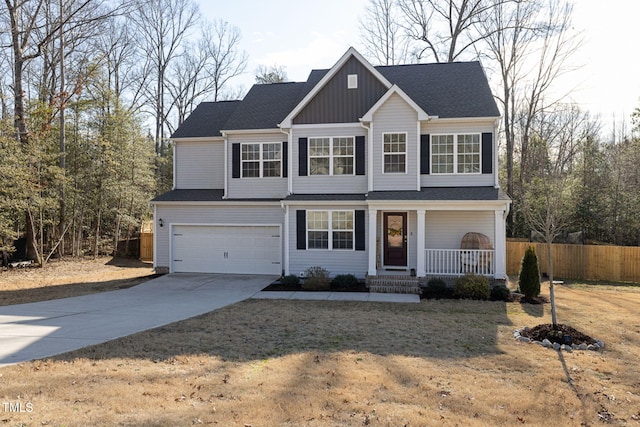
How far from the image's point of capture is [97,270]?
64.0 feet

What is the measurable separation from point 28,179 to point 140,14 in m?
19.6

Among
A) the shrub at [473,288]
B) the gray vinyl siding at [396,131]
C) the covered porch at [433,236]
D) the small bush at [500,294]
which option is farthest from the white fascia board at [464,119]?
the small bush at [500,294]

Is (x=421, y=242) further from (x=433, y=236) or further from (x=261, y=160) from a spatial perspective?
(x=261, y=160)

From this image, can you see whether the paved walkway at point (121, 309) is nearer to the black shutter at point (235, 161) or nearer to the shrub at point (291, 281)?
the shrub at point (291, 281)

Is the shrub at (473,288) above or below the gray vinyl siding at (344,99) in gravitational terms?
below

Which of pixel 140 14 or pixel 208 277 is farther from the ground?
pixel 140 14

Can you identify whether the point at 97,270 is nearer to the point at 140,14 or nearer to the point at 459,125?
the point at 459,125

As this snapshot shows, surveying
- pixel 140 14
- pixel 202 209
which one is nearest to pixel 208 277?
pixel 202 209

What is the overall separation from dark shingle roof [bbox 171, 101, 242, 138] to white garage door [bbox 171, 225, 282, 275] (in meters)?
4.07

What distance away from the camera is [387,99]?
14516 mm

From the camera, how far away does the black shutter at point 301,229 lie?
50.4 feet

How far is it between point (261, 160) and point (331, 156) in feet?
9.85

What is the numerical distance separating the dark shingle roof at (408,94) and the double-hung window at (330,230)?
161 inches

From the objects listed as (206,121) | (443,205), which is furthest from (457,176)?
(206,121)
